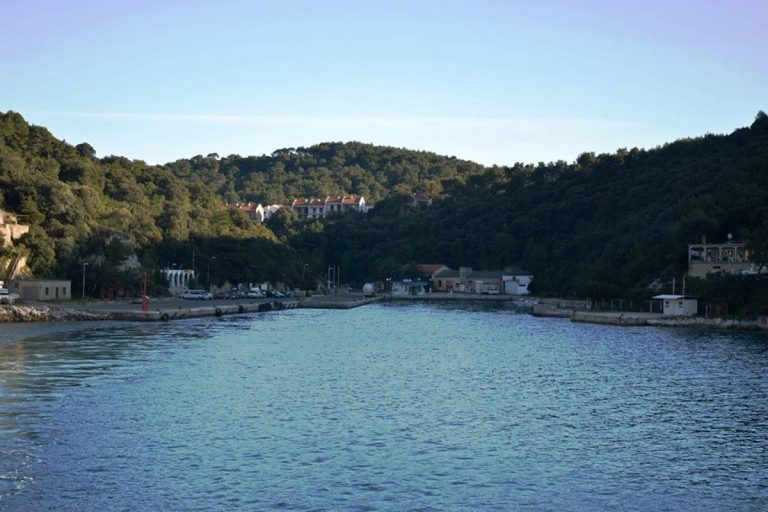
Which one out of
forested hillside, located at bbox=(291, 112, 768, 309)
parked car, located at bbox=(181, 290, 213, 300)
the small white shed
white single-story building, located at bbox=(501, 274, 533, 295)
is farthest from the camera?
white single-story building, located at bbox=(501, 274, 533, 295)

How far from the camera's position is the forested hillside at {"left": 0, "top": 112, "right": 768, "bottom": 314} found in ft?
262

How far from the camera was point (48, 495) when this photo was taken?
17609mm

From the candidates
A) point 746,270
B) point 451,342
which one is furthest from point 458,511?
point 746,270

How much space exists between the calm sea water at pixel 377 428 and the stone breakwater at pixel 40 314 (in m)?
12.2

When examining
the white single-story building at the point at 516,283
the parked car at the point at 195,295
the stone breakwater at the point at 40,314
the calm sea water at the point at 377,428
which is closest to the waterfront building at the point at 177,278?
the parked car at the point at 195,295

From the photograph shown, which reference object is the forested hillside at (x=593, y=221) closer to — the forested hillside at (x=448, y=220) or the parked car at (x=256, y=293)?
the forested hillside at (x=448, y=220)

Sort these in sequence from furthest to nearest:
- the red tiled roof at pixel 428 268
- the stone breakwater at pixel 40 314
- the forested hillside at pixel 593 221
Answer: the red tiled roof at pixel 428 268 → the forested hillside at pixel 593 221 → the stone breakwater at pixel 40 314

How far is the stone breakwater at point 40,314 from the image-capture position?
58.3m

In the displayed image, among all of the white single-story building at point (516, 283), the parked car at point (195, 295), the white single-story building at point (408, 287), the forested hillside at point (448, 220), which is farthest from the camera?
the white single-story building at point (408, 287)

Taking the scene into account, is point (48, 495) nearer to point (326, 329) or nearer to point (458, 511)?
point (458, 511)

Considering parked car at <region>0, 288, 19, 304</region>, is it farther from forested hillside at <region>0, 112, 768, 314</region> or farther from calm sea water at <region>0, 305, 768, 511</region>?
calm sea water at <region>0, 305, 768, 511</region>

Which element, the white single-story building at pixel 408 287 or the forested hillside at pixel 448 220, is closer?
the forested hillside at pixel 448 220

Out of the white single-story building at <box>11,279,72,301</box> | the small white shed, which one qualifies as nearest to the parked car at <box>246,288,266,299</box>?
the white single-story building at <box>11,279,72,301</box>

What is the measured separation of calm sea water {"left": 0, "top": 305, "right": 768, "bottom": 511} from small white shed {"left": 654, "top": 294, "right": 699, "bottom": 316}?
20.7m
